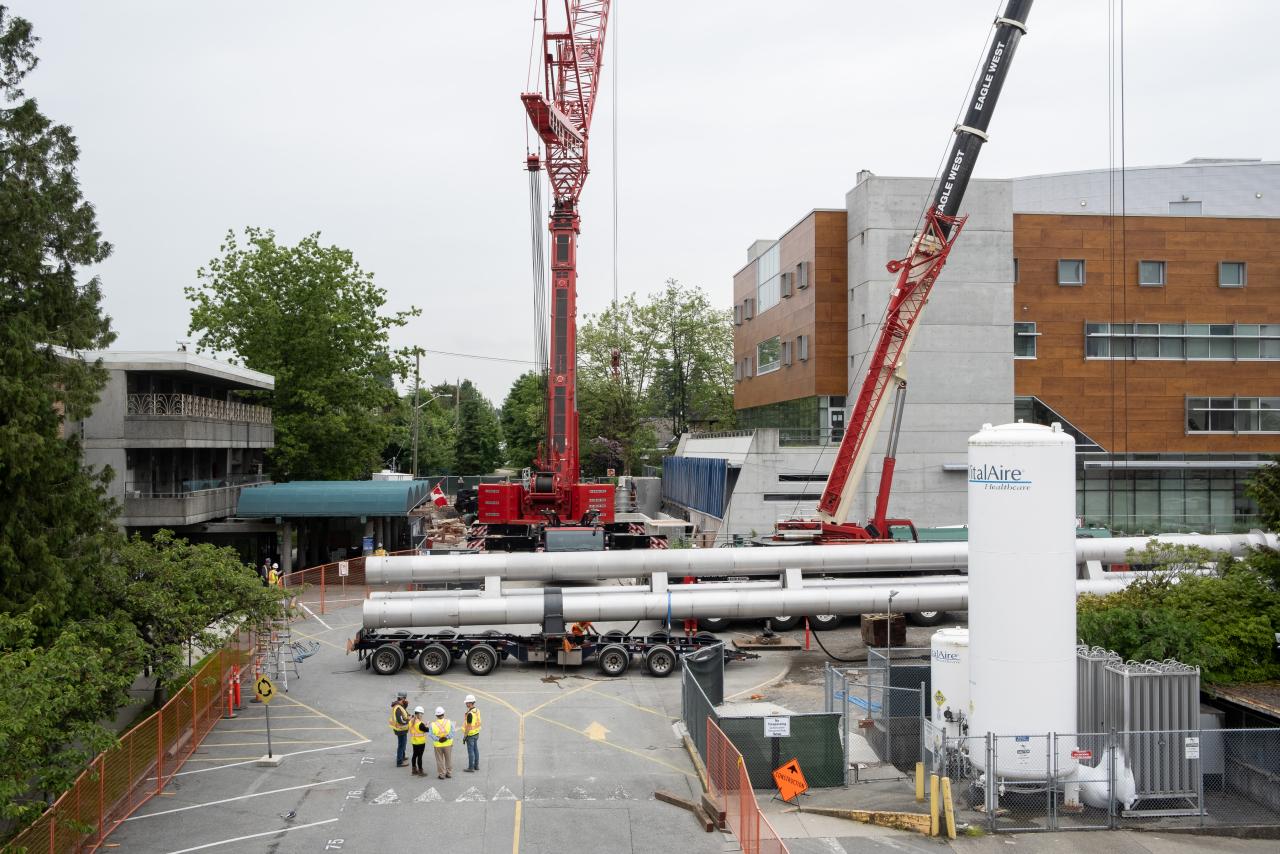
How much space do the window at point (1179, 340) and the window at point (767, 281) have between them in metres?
15.9

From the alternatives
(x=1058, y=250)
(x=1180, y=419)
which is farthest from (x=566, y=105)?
(x=1180, y=419)

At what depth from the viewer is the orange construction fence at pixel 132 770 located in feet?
49.8

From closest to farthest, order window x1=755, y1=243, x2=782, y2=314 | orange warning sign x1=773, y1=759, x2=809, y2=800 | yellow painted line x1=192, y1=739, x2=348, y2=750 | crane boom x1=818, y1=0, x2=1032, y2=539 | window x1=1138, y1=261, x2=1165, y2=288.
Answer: orange warning sign x1=773, y1=759, x2=809, y2=800 → yellow painted line x1=192, y1=739, x2=348, y2=750 → crane boom x1=818, y1=0, x2=1032, y2=539 → window x1=1138, y1=261, x2=1165, y2=288 → window x1=755, y1=243, x2=782, y2=314

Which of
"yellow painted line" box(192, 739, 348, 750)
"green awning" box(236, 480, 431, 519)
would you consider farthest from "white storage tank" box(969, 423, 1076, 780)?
"green awning" box(236, 480, 431, 519)

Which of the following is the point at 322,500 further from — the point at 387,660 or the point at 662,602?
the point at 662,602

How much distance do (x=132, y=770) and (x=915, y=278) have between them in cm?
2729

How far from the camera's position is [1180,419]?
4972 centimetres

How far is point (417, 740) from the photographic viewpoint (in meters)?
20.5

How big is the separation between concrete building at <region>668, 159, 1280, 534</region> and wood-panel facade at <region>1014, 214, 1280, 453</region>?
0.21 feet

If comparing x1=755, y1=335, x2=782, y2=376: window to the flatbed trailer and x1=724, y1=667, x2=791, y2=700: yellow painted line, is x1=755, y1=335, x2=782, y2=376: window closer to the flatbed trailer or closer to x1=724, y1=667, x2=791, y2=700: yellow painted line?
x1=724, y1=667, x2=791, y2=700: yellow painted line

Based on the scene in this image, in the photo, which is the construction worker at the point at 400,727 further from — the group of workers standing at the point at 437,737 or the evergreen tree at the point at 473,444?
the evergreen tree at the point at 473,444

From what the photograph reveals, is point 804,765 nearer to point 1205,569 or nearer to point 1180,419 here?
point 1205,569

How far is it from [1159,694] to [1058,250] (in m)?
34.5

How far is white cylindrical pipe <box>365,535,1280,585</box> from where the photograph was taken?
31375mm
